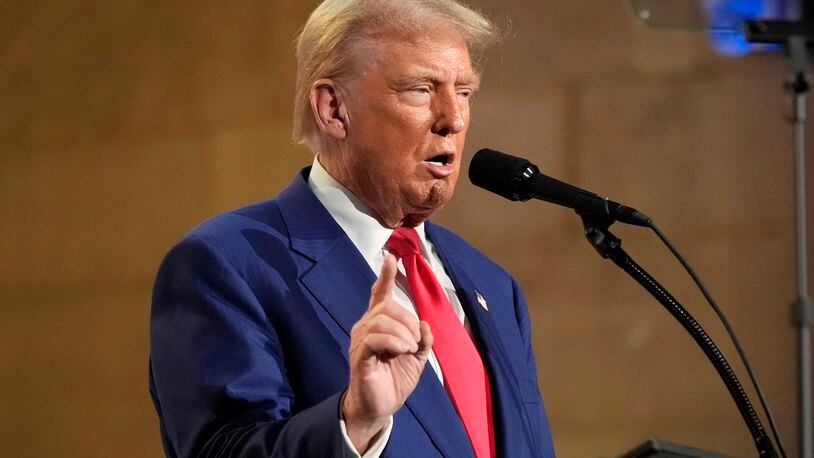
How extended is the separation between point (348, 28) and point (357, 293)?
0.53 metres

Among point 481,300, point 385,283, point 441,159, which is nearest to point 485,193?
point 481,300

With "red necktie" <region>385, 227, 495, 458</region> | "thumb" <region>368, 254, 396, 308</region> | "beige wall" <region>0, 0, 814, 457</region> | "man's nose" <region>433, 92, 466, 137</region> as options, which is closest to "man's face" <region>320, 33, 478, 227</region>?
"man's nose" <region>433, 92, 466, 137</region>

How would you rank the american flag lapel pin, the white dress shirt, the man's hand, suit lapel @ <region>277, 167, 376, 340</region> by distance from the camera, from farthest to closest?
the american flag lapel pin
the white dress shirt
suit lapel @ <region>277, 167, 376, 340</region>
the man's hand

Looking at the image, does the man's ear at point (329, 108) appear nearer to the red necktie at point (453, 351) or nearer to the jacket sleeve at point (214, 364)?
the red necktie at point (453, 351)

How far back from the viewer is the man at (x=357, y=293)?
1.76 metres

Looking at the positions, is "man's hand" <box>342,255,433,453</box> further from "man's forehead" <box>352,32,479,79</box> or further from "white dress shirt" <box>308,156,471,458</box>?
"man's forehead" <box>352,32,479,79</box>

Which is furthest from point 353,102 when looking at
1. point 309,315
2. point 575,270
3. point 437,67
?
point 575,270

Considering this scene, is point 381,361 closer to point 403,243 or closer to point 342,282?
point 342,282

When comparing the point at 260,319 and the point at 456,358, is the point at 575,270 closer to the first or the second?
the point at 456,358

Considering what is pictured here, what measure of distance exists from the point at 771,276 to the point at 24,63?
2.52m

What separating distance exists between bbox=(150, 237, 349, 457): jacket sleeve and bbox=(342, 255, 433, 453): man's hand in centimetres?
8

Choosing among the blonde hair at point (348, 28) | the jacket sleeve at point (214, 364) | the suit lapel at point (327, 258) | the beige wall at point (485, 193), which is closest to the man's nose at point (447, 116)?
the blonde hair at point (348, 28)

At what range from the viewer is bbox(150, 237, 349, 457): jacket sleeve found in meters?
1.80

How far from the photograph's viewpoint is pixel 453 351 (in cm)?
212
